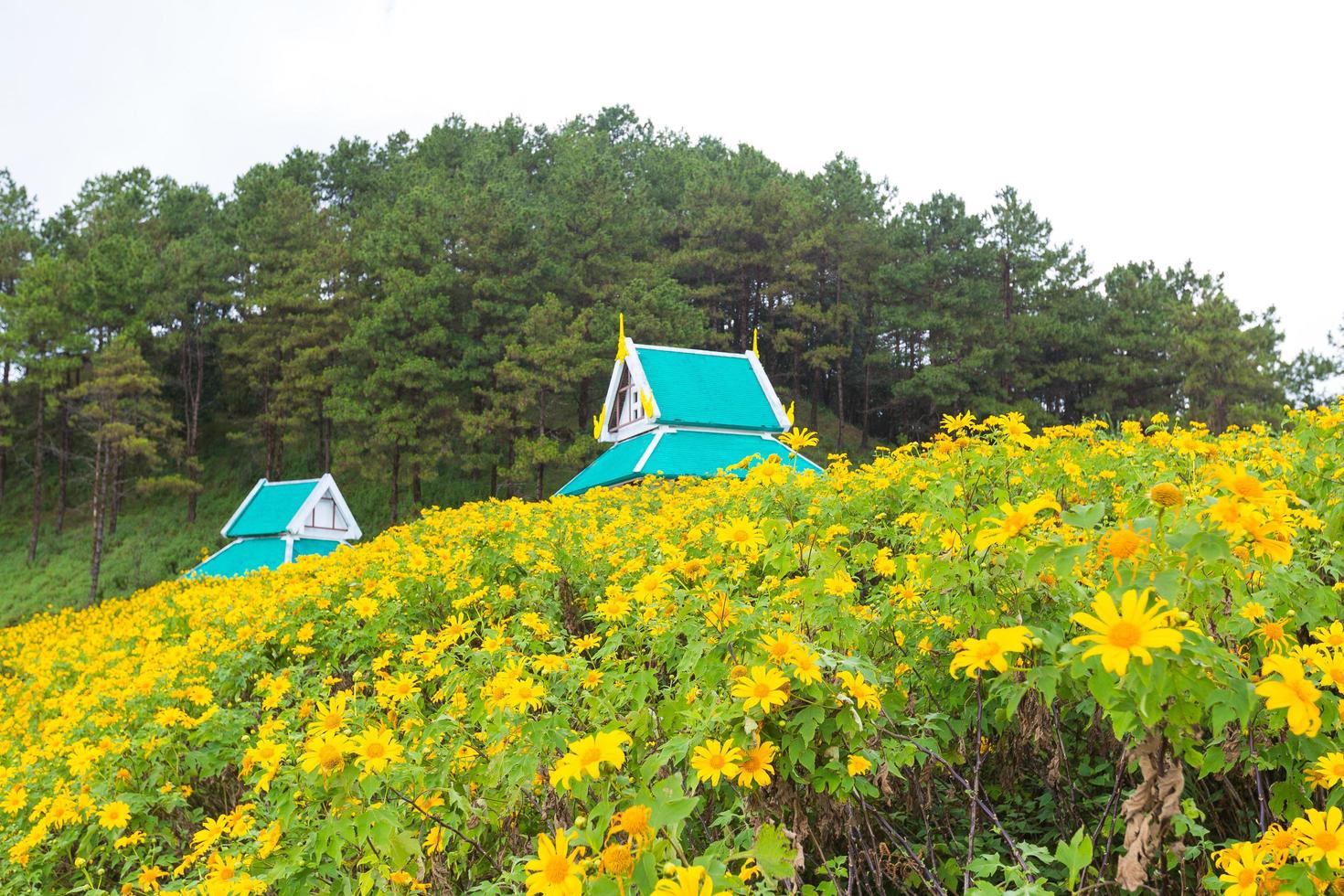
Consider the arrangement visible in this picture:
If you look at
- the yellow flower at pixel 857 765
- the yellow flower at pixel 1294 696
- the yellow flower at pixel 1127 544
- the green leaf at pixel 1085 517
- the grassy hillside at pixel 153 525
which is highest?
the green leaf at pixel 1085 517

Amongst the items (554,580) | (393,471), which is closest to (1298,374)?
(393,471)

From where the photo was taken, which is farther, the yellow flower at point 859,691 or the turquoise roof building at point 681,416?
the turquoise roof building at point 681,416

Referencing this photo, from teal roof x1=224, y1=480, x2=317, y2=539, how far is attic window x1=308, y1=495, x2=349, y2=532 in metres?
0.40

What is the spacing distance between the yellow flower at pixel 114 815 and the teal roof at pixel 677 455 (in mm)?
11214

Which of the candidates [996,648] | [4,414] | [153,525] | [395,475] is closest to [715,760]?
[996,648]

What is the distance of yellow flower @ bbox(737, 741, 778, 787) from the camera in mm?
1769

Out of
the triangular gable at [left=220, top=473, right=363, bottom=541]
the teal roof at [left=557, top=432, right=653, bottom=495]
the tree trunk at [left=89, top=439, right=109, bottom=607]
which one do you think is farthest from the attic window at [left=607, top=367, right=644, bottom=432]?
the tree trunk at [left=89, top=439, right=109, bottom=607]

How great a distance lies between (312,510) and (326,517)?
53 cm

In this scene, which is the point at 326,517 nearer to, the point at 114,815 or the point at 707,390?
the point at 707,390

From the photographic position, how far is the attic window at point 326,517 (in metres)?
20.1

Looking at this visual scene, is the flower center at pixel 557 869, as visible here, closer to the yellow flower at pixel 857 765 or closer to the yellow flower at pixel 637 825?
the yellow flower at pixel 637 825

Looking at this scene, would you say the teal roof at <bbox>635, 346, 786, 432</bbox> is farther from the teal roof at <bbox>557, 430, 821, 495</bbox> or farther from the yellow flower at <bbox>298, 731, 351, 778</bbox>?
the yellow flower at <bbox>298, 731, 351, 778</bbox>

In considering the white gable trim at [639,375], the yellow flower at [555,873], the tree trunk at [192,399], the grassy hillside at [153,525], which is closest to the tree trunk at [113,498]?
the grassy hillside at [153,525]

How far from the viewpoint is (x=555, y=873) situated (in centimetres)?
146
